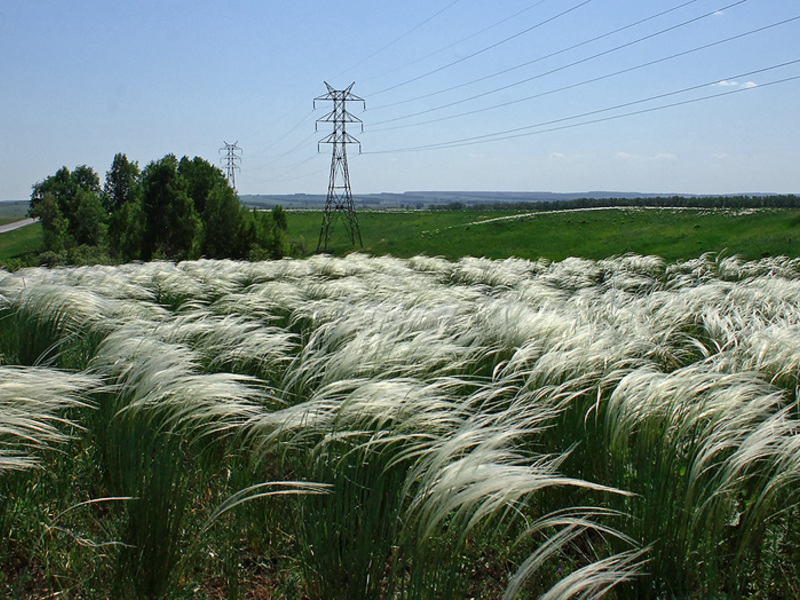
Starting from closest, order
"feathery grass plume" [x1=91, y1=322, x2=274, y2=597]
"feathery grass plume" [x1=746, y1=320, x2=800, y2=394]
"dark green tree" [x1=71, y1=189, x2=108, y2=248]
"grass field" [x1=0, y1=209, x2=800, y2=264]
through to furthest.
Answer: "feathery grass plume" [x1=91, y1=322, x2=274, y2=597], "feathery grass plume" [x1=746, y1=320, x2=800, y2=394], "grass field" [x1=0, y1=209, x2=800, y2=264], "dark green tree" [x1=71, y1=189, x2=108, y2=248]

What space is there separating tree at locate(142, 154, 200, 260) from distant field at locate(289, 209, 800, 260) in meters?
7.96

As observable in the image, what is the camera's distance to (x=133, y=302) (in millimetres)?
5250

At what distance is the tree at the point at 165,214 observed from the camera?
95.0ft

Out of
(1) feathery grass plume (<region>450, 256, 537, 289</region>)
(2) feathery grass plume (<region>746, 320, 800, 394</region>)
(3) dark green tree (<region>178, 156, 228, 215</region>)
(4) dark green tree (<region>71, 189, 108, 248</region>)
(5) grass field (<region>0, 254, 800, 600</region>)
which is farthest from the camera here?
(4) dark green tree (<region>71, 189, 108, 248</region>)

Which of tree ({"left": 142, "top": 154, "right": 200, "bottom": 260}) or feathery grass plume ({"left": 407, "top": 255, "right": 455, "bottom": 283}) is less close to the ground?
tree ({"left": 142, "top": 154, "right": 200, "bottom": 260})

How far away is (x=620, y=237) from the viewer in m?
27.2

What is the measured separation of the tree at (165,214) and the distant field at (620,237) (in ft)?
26.1

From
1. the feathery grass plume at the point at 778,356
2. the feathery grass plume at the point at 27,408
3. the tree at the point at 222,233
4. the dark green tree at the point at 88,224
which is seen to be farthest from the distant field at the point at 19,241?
the feathery grass plume at the point at 778,356

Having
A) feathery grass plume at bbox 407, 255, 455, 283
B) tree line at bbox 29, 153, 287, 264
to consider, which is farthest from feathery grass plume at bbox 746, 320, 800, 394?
tree line at bbox 29, 153, 287, 264

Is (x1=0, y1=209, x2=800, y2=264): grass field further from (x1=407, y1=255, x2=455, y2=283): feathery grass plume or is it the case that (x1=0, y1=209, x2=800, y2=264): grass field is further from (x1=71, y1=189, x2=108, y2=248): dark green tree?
(x1=71, y1=189, x2=108, y2=248): dark green tree

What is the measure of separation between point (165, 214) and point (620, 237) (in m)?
21.2

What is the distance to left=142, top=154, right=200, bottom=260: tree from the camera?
2897 centimetres

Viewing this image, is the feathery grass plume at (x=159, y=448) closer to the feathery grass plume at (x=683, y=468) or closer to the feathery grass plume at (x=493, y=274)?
the feathery grass plume at (x=683, y=468)

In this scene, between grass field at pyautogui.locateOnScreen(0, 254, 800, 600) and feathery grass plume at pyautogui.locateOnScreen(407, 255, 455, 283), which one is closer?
grass field at pyautogui.locateOnScreen(0, 254, 800, 600)
